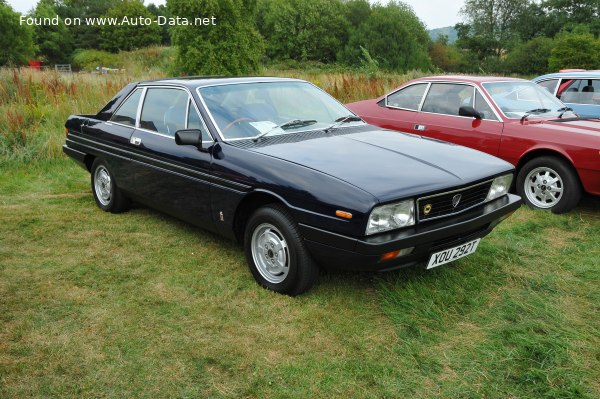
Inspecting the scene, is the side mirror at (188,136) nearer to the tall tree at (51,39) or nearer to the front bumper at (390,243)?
the front bumper at (390,243)

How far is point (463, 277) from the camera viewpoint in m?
3.91

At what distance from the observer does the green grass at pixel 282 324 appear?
8.81 feet

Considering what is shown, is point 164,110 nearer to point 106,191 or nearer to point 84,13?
point 106,191

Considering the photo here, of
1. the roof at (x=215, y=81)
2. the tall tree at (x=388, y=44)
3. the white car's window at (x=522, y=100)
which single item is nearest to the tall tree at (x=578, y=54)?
the tall tree at (x=388, y=44)

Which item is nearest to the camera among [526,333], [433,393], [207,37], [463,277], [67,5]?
[433,393]

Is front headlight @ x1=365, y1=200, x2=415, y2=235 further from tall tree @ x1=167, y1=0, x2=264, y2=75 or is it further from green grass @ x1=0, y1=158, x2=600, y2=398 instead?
tall tree @ x1=167, y1=0, x2=264, y2=75

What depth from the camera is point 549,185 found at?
5.72 metres

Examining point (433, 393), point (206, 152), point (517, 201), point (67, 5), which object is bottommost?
point (433, 393)

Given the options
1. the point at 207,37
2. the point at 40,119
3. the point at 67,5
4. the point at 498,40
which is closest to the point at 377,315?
the point at 40,119

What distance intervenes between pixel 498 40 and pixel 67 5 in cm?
7161

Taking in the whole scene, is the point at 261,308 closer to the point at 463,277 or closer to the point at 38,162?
the point at 463,277

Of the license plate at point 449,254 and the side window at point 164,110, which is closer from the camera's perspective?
the license plate at point 449,254

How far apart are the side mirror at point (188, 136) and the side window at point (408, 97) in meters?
4.03

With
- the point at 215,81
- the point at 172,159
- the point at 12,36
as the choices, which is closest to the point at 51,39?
the point at 12,36
